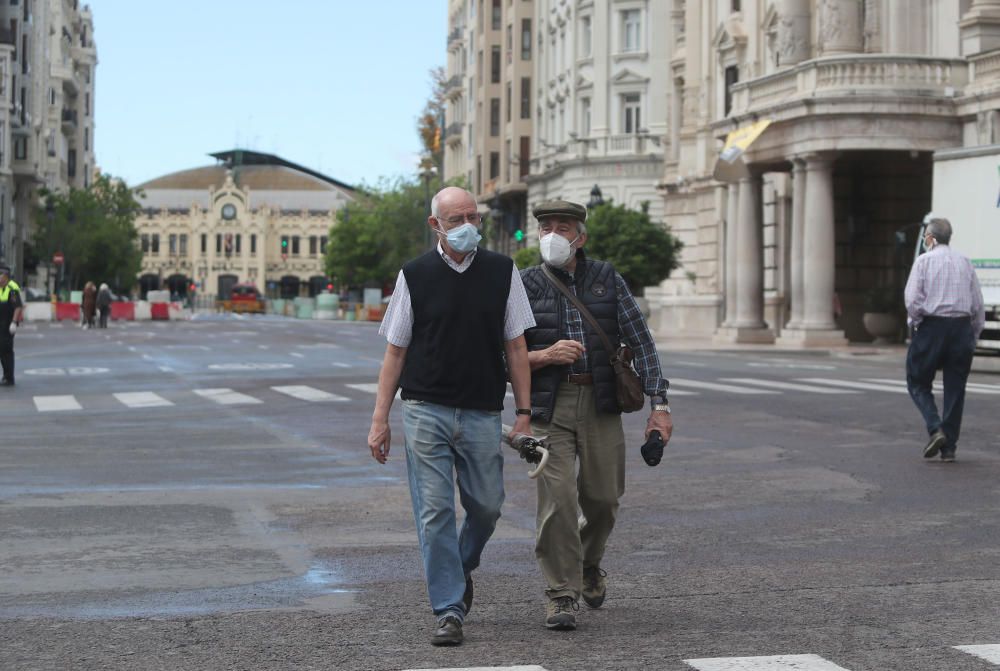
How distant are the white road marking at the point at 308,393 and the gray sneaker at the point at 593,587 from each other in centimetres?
1491

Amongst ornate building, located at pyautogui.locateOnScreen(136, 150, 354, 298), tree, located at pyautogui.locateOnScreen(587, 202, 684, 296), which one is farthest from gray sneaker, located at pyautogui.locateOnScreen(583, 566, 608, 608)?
ornate building, located at pyautogui.locateOnScreen(136, 150, 354, 298)

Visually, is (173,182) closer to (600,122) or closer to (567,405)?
(600,122)

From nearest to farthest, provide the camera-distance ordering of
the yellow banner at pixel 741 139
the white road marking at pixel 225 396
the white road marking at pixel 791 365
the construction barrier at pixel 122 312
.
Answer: the white road marking at pixel 225 396 < the white road marking at pixel 791 365 < the yellow banner at pixel 741 139 < the construction barrier at pixel 122 312

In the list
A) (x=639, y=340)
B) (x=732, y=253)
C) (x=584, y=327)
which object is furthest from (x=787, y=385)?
(x=732, y=253)

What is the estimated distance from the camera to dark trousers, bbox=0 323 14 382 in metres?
26.5

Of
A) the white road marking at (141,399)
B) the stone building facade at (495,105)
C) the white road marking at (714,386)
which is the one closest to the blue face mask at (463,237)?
the white road marking at (141,399)

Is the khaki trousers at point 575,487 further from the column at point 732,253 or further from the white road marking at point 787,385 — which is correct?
the column at point 732,253

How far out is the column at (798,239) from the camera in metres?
44.4

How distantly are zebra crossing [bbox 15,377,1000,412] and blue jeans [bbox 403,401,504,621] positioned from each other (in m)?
15.0

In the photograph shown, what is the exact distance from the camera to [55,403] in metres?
22.8

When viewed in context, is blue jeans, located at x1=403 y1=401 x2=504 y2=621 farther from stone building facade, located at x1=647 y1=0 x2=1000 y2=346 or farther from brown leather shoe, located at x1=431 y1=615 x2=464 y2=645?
stone building facade, located at x1=647 y1=0 x2=1000 y2=346

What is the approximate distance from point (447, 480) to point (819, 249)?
37345 mm

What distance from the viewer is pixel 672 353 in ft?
138

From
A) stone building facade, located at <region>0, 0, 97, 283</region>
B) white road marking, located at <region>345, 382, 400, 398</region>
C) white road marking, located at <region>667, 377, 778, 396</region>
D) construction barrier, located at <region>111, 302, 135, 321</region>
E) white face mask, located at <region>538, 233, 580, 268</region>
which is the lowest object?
construction barrier, located at <region>111, 302, 135, 321</region>
